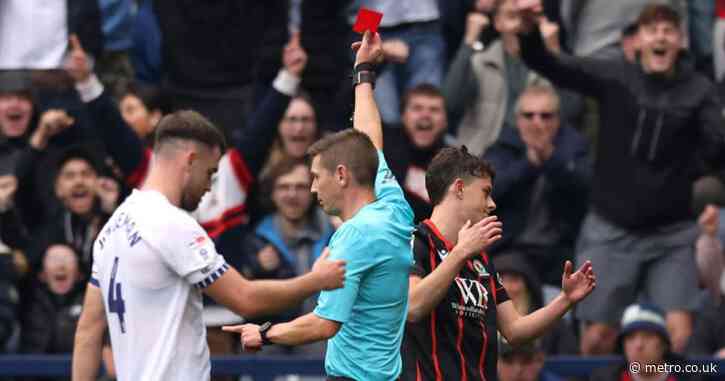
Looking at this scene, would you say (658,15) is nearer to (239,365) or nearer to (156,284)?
(239,365)

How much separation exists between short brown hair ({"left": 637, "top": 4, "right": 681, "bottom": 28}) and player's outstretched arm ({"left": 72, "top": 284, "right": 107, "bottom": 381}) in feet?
17.3

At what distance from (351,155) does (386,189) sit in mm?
500

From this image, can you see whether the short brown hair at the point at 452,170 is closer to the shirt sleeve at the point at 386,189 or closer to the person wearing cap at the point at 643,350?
the shirt sleeve at the point at 386,189

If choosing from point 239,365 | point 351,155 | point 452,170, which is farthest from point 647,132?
point 351,155

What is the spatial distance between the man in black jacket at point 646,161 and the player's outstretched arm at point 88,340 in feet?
15.5

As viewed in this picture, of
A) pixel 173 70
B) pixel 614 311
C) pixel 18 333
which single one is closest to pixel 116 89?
pixel 173 70

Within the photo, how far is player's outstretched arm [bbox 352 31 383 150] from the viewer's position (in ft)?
26.0

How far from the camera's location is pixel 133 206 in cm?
714

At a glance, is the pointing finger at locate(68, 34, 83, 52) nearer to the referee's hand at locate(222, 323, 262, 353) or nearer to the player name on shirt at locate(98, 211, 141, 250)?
the player name on shirt at locate(98, 211, 141, 250)

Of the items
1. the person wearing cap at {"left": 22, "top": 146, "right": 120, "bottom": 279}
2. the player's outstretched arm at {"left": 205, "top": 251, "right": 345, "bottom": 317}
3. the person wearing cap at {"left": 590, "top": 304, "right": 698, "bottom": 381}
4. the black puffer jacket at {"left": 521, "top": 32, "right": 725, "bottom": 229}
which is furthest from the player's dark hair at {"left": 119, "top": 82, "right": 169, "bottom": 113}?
the player's outstretched arm at {"left": 205, "top": 251, "right": 345, "bottom": 317}

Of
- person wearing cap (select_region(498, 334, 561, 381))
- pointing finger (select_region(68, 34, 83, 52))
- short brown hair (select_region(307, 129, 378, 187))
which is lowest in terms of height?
person wearing cap (select_region(498, 334, 561, 381))

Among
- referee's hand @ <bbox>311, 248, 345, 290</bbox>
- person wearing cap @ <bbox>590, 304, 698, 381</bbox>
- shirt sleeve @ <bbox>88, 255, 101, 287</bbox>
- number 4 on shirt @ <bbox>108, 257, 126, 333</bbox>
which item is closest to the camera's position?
referee's hand @ <bbox>311, 248, 345, 290</bbox>

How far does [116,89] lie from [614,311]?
4.03m

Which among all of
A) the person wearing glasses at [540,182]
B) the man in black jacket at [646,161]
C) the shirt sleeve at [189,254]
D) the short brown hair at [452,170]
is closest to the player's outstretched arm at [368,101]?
the short brown hair at [452,170]
